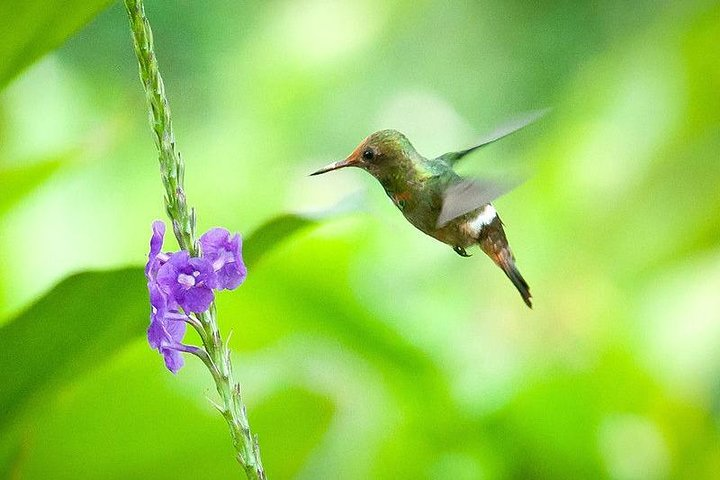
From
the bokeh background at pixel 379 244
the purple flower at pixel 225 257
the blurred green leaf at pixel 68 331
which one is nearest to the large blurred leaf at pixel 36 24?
the bokeh background at pixel 379 244

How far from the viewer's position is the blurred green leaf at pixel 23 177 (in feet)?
4.39

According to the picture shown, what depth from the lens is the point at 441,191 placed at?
0.82 metres

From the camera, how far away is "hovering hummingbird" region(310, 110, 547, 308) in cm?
71

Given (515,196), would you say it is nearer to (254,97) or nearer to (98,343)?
(254,97)

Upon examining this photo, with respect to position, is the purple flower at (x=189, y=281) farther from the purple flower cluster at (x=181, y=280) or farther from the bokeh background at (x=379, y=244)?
the bokeh background at (x=379, y=244)

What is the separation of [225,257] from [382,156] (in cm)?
21

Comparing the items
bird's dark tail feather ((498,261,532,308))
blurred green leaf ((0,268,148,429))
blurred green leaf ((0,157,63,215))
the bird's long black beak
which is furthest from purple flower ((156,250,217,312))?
blurred green leaf ((0,157,63,215))

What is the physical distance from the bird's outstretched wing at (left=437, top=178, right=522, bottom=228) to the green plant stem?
204 mm

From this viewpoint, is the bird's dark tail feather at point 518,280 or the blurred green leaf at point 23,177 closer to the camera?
the bird's dark tail feather at point 518,280

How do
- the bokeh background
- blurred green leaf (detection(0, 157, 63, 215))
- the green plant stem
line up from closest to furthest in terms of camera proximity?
the green plant stem < the bokeh background < blurred green leaf (detection(0, 157, 63, 215))

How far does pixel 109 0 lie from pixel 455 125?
154cm

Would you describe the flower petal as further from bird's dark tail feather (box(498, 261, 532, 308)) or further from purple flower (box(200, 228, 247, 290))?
bird's dark tail feather (box(498, 261, 532, 308))

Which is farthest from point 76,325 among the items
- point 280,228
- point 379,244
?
point 379,244

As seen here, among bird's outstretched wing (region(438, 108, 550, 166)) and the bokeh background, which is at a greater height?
bird's outstretched wing (region(438, 108, 550, 166))
